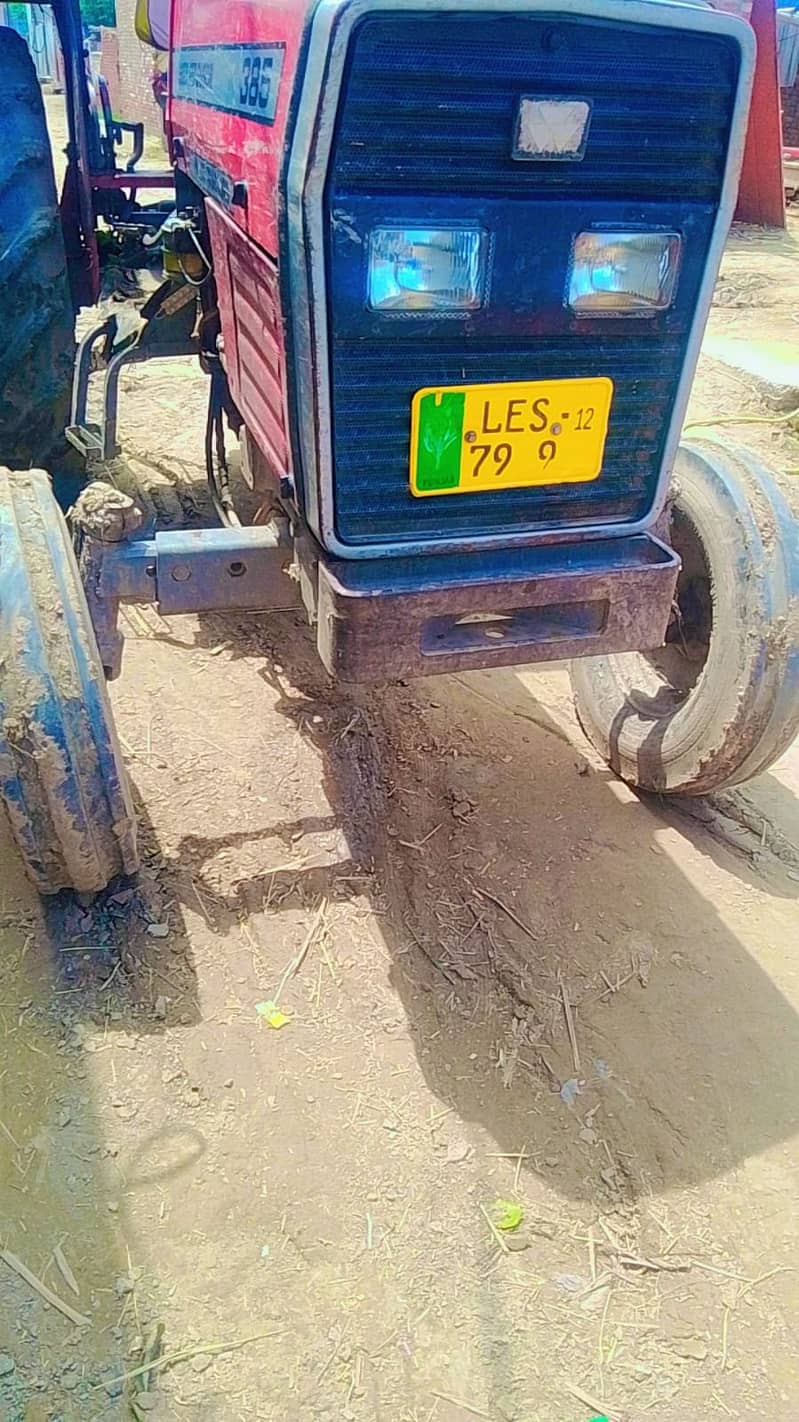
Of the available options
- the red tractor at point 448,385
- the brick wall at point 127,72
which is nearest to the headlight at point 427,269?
the red tractor at point 448,385

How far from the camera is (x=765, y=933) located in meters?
2.85

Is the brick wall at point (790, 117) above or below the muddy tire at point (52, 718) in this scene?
below

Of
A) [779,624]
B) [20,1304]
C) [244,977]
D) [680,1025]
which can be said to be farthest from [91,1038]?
[779,624]

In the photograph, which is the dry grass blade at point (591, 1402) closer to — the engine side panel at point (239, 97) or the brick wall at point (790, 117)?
the engine side panel at point (239, 97)

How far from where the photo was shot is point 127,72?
16453 millimetres

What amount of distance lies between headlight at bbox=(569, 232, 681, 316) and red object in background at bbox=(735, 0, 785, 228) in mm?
9609

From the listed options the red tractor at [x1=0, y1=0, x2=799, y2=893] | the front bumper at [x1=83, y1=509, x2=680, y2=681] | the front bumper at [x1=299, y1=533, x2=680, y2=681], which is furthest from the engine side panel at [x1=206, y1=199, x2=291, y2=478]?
the front bumper at [x1=299, y1=533, x2=680, y2=681]

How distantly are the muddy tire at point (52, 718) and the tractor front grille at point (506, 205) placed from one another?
616mm

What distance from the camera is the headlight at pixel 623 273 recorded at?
2129mm

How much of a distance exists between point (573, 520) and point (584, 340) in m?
0.37

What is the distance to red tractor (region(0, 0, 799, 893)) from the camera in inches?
75.1

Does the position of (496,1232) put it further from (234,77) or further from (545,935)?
(234,77)

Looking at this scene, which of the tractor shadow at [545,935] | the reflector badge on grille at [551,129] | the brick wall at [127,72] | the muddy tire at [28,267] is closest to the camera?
the reflector badge on grille at [551,129]

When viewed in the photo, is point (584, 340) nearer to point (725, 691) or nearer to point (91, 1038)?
point (725, 691)
